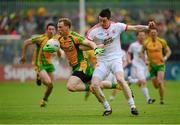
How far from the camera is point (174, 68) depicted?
42.5 m

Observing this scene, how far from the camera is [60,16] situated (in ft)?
139

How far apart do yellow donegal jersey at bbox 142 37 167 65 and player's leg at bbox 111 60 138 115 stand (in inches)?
286

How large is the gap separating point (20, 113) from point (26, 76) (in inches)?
867

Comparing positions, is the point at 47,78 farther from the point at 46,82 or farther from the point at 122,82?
the point at 122,82

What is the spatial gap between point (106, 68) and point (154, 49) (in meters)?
7.67

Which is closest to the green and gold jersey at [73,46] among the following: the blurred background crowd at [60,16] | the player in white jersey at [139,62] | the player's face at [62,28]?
the player's face at [62,28]

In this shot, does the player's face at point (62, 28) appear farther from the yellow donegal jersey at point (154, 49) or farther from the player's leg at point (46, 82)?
the yellow donegal jersey at point (154, 49)

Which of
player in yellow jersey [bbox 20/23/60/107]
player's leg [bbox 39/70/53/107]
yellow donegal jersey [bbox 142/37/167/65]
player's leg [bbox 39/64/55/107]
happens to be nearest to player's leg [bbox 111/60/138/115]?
player's leg [bbox 39/64/55/107]

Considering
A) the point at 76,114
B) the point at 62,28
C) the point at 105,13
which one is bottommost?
the point at 76,114

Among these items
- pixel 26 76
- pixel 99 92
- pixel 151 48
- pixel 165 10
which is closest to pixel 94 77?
pixel 99 92

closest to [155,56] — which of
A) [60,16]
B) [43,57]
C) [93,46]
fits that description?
[43,57]

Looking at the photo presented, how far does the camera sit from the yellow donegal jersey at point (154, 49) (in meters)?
26.2

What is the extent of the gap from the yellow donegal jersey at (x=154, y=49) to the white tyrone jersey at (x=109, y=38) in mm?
7121

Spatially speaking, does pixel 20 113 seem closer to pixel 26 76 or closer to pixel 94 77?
pixel 94 77
